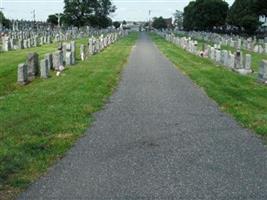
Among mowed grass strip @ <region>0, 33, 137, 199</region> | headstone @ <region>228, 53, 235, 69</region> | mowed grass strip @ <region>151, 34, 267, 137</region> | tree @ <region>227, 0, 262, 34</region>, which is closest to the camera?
mowed grass strip @ <region>0, 33, 137, 199</region>

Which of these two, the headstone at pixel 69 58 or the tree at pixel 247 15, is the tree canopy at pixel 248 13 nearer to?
the tree at pixel 247 15

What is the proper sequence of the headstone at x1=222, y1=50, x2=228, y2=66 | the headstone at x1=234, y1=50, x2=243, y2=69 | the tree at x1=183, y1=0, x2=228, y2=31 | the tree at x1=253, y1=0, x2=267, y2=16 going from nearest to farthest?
the headstone at x1=234, y1=50, x2=243, y2=69
the headstone at x1=222, y1=50, x2=228, y2=66
the tree at x1=253, y1=0, x2=267, y2=16
the tree at x1=183, y1=0, x2=228, y2=31

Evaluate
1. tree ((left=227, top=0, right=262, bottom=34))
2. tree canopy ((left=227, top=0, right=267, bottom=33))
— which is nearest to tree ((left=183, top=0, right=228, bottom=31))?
tree canopy ((left=227, top=0, right=267, bottom=33))

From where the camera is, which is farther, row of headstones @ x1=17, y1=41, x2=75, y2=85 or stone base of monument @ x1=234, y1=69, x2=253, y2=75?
stone base of monument @ x1=234, y1=69, x2=253, y2=75

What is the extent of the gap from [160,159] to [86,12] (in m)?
146

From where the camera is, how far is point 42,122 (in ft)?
37.3

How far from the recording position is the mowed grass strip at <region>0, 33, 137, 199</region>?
7746 mm

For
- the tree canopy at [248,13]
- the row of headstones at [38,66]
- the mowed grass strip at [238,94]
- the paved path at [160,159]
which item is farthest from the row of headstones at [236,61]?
the tree canopy at [248,13]

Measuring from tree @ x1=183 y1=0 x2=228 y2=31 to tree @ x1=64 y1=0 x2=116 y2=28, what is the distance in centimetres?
3033

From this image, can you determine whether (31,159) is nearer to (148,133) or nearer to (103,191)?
(103,191)

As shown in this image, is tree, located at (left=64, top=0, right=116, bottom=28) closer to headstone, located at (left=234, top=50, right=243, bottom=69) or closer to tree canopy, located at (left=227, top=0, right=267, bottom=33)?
tree canopy, located at (left=227, top=0, right=267, bottom=33)

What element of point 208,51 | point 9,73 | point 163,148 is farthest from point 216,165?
point 208,51

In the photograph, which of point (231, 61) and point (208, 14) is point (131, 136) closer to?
point (231, 61)

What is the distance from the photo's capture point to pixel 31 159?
8250mm
